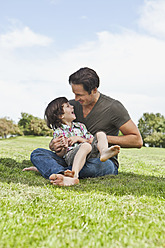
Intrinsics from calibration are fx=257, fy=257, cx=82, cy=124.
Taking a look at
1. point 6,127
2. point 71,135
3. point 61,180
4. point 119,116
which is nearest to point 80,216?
point 61,180

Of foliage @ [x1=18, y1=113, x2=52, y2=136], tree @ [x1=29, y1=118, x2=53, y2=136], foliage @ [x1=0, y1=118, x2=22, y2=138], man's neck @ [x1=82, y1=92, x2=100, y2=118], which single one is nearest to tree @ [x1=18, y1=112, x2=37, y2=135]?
foliage @ [x1=18, y1=113, x2=52, y2=136]

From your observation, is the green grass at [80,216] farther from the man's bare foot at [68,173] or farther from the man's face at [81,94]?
the man's face at [81,94]

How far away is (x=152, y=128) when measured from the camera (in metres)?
46.3

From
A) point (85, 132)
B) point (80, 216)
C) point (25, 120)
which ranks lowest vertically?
point (80, 216)

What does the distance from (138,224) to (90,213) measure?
1.46ft

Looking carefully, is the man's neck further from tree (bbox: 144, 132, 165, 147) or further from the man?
tree (bbox: 144, 132, 165, 147)

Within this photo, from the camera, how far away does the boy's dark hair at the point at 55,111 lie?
458cm

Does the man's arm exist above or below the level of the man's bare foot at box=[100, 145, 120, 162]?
above

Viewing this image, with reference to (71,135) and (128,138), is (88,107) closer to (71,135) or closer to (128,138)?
(71,135)

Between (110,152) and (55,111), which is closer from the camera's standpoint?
(110,152)

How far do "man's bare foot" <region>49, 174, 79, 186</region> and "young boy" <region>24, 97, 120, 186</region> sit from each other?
13.7 inches

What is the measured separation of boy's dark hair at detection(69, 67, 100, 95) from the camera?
14.6 ft

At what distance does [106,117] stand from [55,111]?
36.1 inches

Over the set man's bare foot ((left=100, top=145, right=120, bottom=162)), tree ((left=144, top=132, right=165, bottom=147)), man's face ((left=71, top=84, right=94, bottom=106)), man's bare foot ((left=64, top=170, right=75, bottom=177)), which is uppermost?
man's face ((left=71, top=84, right=94, bottom=106))
